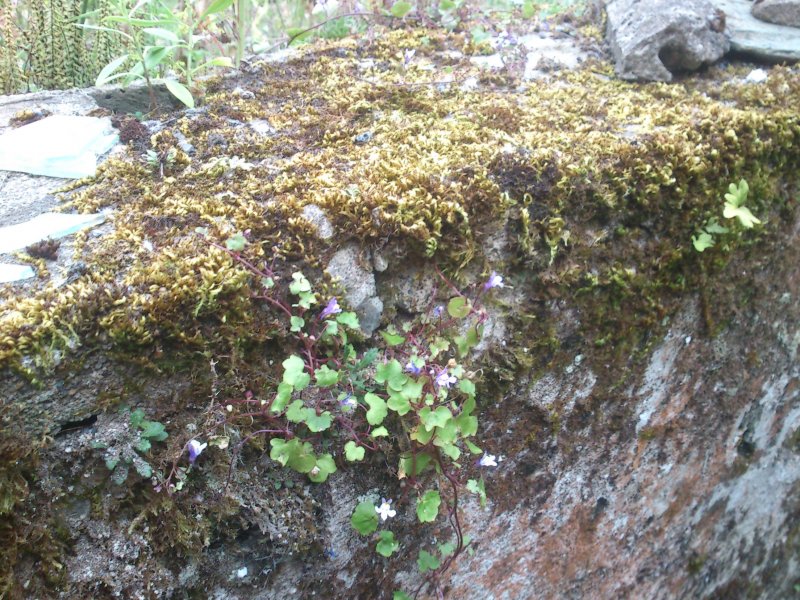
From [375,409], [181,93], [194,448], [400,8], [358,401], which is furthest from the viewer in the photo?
[400,8]

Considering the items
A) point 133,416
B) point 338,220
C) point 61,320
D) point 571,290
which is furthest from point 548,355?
point 61,320

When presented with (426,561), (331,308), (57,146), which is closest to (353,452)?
(331,308)

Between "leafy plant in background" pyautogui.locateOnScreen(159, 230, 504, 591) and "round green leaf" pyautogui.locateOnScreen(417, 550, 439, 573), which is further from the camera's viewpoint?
"round green leaf" pyautogui.locateOnScreen(417, 550, 439, 573)

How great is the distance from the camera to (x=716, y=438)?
8.95 feet

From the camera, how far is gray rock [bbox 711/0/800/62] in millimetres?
2998

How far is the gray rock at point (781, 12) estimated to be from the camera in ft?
10.6

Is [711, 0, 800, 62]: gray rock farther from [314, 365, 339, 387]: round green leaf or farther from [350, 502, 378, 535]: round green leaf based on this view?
[350, 502, 378, 535]: round green leaf

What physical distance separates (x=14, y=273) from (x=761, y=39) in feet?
Answer: 11.1

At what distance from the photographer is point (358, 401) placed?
1710 millimetres

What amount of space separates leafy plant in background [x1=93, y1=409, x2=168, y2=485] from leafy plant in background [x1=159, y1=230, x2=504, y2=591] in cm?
8

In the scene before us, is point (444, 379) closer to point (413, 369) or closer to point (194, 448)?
point (413, 369)

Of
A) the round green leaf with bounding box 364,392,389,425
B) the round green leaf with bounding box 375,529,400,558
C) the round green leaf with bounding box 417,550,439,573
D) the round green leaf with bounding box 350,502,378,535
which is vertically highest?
the round green leaf with bounding box 364,392,389,425

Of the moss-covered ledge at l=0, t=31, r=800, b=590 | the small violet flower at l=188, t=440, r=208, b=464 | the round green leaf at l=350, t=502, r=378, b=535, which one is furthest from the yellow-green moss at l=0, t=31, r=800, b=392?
the round green leaf at l=350, t=502, r=378, b=535

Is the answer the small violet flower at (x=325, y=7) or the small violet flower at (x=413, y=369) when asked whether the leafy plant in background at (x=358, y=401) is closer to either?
the small violet flower at (x=413, y=369)
